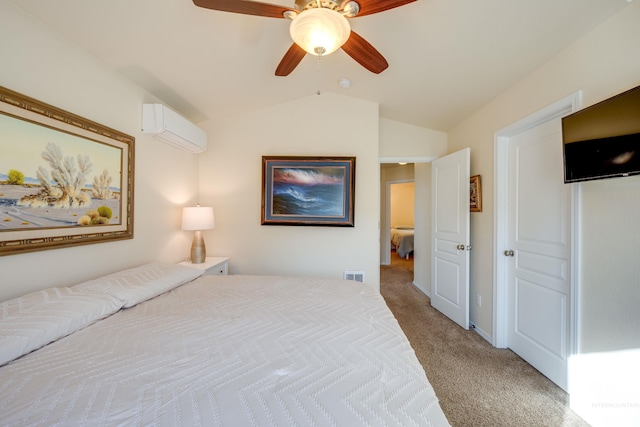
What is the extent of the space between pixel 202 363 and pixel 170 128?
6.87ft

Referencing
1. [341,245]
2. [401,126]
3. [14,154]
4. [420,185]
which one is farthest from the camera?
[420,185]

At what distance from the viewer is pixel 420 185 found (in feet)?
13.4

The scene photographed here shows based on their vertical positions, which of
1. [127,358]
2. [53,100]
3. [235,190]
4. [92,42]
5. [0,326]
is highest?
[92,42]

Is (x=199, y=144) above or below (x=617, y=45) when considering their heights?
below

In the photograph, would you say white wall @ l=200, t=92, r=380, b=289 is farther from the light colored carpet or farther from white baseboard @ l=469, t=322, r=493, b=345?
white baseboard @ l=469, t=322, r=493, b=345

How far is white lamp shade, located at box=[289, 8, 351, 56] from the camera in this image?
1.22 m

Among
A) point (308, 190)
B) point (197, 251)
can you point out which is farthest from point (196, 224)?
point (308, 190)

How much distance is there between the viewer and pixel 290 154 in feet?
9.73

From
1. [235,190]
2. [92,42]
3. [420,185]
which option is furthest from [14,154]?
[420,185]

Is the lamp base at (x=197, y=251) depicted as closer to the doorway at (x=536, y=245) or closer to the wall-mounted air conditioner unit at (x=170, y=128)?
the wall-mounted air conditioner unit at (x=170, y=128)

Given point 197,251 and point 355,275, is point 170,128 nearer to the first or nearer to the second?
point 197,251

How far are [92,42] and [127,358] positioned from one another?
1975 millimetres

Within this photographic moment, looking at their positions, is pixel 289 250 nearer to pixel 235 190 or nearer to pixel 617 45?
pixel 235 190

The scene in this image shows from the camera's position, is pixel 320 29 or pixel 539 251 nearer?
pixel 320 29
